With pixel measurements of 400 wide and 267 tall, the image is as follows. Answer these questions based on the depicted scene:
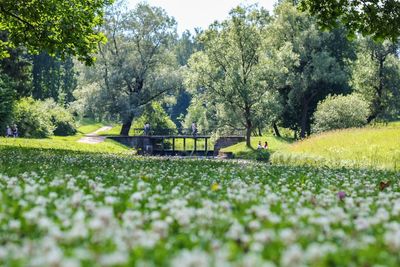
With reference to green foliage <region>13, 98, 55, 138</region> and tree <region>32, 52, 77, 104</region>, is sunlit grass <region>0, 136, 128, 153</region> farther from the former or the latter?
tree <region>32, 52, 77, 104</region>

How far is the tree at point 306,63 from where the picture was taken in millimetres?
61625

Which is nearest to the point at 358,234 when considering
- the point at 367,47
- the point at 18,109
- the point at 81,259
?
the point at 81,259

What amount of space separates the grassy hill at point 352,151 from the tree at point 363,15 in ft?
17.7

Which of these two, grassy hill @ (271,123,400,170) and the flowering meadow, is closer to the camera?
the flowering meadow

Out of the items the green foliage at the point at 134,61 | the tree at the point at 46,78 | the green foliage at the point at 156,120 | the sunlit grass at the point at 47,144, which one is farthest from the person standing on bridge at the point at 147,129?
the tree at the point at 46,78

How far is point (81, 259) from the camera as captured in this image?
3.15 meters

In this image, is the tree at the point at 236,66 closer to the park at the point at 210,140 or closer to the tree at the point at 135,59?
the park at the point at 210,140

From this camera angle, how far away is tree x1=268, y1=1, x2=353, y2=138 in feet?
202

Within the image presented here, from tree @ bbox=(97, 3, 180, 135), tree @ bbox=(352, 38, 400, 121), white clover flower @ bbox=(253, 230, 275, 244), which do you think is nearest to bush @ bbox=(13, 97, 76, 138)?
tree @ bbox=(97, 3, 180, 135)

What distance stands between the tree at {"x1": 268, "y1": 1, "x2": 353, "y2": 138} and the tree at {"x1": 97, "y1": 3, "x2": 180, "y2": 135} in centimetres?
1390

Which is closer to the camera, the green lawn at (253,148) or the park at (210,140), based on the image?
the park at (210,140)

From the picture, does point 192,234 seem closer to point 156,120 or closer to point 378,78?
point 156,120

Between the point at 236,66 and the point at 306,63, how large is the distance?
50.2 ft

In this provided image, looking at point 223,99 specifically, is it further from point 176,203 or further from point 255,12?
point 176,203
